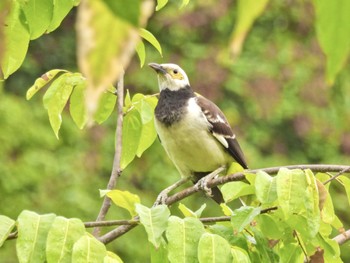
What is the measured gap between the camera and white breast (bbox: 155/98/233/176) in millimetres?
2729

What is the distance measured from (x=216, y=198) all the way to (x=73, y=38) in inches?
211

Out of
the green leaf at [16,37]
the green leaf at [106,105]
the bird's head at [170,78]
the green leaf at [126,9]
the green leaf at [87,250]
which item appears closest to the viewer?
the green leaf at [126,9]

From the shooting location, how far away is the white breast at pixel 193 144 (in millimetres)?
2729

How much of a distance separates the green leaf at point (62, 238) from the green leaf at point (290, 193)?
11.9 inches

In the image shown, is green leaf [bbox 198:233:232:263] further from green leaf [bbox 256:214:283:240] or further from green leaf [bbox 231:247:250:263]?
green leaf [bbox 256:214:283:240]

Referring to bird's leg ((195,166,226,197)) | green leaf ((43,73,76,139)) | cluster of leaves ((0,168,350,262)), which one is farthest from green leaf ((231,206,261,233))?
bird's leg ((195,166,226,197))

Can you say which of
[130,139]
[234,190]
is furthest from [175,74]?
[234,190]

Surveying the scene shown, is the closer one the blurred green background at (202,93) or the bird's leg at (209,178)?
the bird's leg at (209,178)

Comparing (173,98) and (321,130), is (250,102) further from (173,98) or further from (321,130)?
(173,98)

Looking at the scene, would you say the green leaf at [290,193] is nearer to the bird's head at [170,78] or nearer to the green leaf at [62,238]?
the green leaf at [62,238]

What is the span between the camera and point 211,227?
53.8 inches

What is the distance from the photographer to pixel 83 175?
657 centimetres

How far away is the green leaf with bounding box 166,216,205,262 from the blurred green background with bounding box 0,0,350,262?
4.93 m

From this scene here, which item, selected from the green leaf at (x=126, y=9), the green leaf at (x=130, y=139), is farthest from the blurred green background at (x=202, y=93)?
the green leaf at (x=126, y=9)
